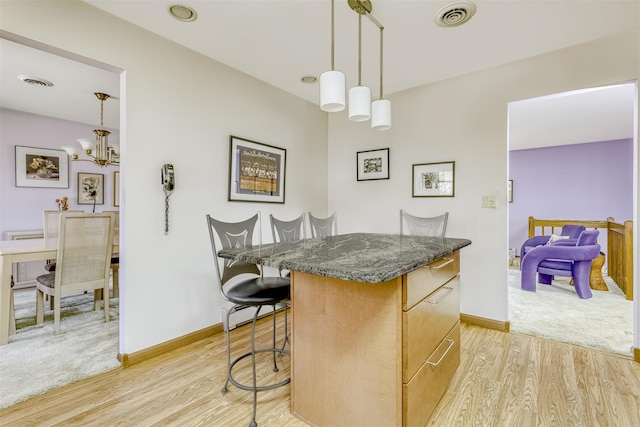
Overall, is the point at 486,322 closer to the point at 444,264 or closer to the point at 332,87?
the point at 444,264

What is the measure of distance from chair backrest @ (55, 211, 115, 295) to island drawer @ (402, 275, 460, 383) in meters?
2.71

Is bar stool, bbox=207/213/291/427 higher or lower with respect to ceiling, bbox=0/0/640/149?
lower

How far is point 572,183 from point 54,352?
7653 mm

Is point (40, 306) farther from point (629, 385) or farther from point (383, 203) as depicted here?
point (629, 385)

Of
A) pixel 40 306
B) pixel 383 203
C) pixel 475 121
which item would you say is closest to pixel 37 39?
pixel 40 306

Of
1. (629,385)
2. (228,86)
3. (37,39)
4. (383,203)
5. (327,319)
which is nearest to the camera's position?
(327,319)

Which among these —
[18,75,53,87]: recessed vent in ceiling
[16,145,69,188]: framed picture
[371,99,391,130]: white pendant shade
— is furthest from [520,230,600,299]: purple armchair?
[16,145,69,188]: framed picture

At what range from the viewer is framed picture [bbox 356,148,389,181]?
3295 millimetres

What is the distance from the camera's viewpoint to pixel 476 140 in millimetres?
2730

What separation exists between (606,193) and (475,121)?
457 cm

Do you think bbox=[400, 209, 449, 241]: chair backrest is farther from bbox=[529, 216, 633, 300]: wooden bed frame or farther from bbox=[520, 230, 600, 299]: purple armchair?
bbox=[520, 230, 600, 299]: purple armchair

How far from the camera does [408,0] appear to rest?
1.76 m

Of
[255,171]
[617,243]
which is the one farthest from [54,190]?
[617,243]

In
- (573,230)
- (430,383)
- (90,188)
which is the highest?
(90,188)
